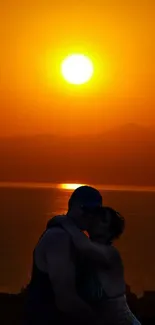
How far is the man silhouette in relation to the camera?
2.68 m

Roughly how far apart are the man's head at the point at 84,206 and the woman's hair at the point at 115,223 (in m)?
0.08

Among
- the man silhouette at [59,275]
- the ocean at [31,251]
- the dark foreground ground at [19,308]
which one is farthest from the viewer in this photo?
the ocean at [31,251]

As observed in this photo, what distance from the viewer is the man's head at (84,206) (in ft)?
9.41

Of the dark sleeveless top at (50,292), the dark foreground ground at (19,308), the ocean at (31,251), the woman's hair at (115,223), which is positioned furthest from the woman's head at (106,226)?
the ocean at (31,251)

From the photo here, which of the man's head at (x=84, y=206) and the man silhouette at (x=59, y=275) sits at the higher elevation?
the man's head at (x=84, y=206)

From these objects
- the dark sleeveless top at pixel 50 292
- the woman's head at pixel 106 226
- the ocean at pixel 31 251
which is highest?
the ocean at pixel 31 251

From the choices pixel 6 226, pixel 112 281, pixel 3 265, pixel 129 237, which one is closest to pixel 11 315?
pixel 112 281

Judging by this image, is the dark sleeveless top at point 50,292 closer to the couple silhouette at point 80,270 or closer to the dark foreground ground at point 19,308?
the couple silhouette at point 80,270

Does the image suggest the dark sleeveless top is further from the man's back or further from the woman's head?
the woman's head

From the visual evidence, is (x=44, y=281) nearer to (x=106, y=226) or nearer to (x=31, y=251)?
(x=106, y=226)

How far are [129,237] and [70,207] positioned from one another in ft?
363

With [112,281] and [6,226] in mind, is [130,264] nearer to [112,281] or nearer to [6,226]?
[6,226]

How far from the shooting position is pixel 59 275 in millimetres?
2662

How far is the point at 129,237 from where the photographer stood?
366 ft
